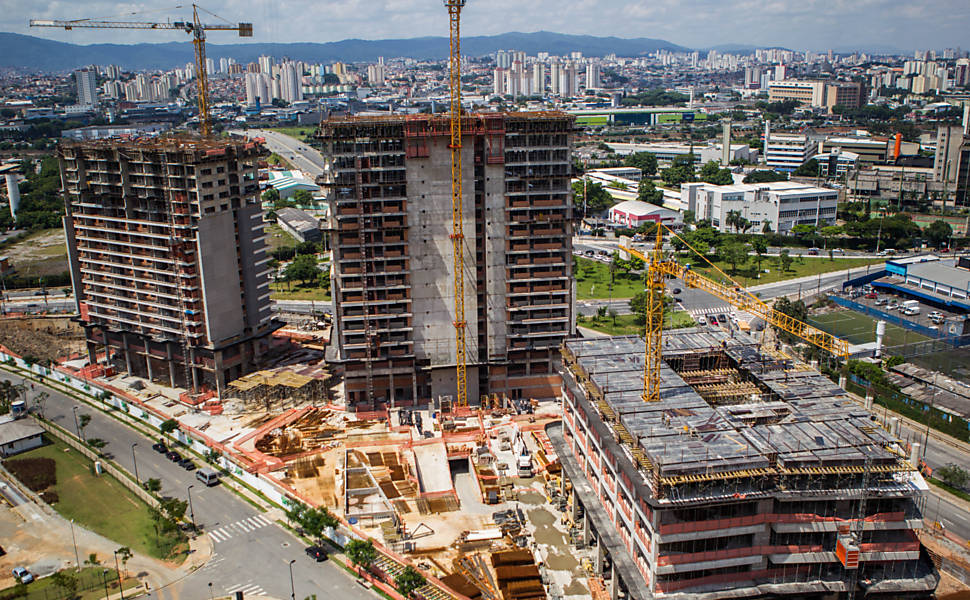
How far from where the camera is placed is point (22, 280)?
133 m

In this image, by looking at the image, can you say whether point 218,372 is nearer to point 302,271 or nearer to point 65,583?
point 65,583

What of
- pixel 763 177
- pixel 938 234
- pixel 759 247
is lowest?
pixel 759 247

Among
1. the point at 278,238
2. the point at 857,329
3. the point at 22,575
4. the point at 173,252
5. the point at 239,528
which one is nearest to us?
the point at 22,575

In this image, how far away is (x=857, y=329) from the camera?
10500 centimetres

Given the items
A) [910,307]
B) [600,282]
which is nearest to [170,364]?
[600,282]

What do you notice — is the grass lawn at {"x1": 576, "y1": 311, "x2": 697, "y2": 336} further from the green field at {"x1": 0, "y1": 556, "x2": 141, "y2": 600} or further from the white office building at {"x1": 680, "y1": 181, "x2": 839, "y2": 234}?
the green field at {"x1": 0, "y1": 556, "x2": 141, "y2": 600}

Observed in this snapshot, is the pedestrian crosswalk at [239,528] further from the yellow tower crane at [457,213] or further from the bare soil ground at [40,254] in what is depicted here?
the bare soil ground at [40,254]

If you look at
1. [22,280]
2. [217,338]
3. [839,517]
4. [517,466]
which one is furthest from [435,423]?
[22,280]

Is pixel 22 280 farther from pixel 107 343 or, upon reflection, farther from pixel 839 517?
pixel 839 517

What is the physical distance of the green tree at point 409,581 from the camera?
53906 millimetres

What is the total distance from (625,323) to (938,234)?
74012 millimetres

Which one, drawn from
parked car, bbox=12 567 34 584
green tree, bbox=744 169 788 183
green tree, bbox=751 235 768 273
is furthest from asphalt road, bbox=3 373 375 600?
green tree, bbox=744 169 788 183

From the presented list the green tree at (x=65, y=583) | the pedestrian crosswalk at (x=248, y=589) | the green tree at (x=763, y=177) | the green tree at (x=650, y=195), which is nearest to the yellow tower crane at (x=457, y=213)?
the pedestrian crosswalk at (x=248, y=589)

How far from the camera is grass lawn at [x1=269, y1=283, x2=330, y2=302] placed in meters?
129
